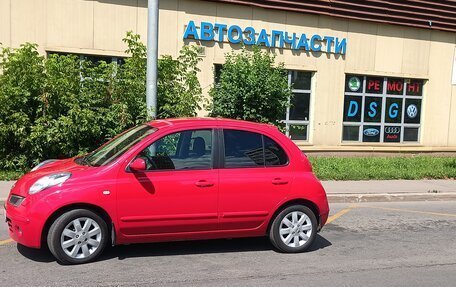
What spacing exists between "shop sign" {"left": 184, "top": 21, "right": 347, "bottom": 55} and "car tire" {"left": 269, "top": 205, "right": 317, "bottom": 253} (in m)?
8.93

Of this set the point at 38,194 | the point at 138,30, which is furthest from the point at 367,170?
the point at 38,194

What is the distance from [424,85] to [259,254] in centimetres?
1368

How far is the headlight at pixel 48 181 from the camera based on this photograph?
5.46m

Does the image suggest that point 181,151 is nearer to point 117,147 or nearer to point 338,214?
point 117,147

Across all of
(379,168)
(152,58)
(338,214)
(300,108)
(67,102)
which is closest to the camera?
(338,214)

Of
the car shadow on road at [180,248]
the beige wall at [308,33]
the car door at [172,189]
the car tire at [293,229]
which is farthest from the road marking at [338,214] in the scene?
the beige wall at [308,33]

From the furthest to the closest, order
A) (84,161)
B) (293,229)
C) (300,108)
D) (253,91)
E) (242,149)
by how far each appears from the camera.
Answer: (300,108), (253,91), (293,229), (242,149), (84,161)

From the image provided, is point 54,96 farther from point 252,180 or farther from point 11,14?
point 252,180

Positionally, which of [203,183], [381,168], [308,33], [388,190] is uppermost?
[308,33]

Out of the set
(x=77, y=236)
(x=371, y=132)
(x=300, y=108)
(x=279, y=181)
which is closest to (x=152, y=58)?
(x=279, y=181)

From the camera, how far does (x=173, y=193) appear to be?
18.9 feet

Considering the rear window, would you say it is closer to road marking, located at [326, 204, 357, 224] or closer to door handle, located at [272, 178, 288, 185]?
door handle, located at [272, 178, 288, 185]

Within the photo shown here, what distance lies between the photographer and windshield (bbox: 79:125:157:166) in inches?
231

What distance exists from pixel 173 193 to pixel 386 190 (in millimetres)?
6813
